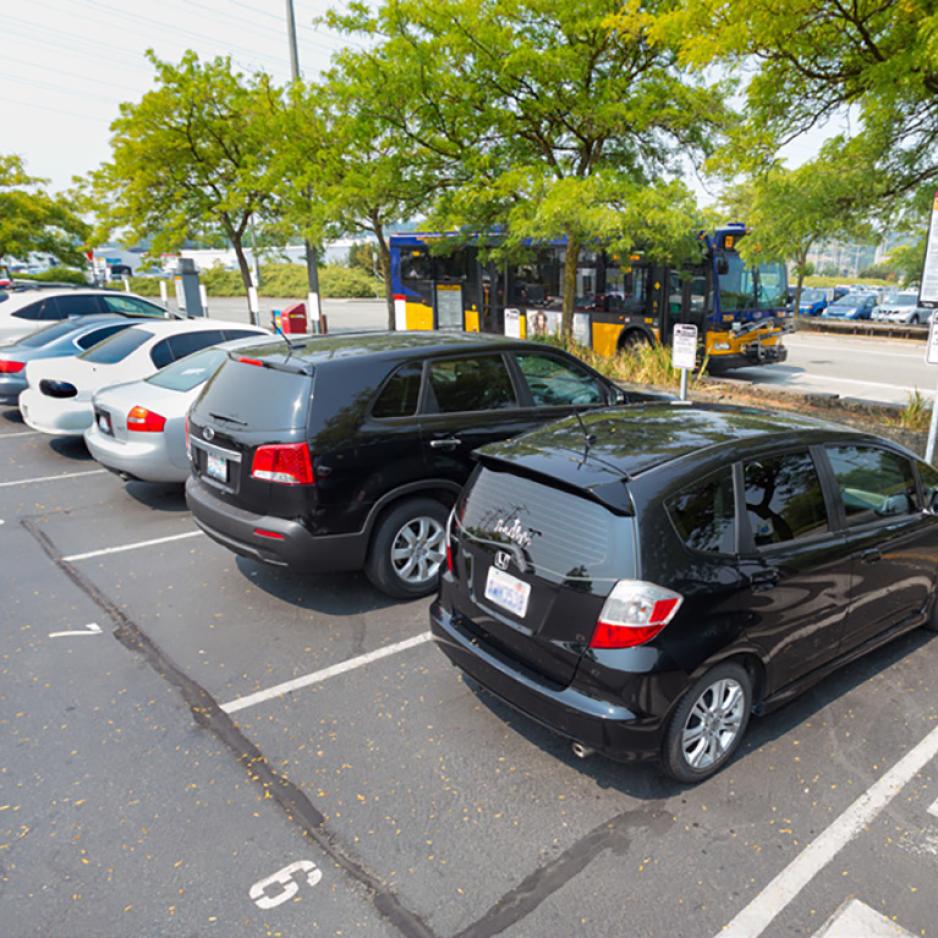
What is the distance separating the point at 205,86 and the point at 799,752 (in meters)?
19.6

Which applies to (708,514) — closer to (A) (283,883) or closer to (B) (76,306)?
(A) (283,883)

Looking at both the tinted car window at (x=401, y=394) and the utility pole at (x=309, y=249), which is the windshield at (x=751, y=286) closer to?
the utility pole at (x=309, y=249)

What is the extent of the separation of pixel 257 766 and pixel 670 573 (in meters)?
2.11

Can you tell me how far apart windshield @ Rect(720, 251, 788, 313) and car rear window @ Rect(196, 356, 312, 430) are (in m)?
11.5

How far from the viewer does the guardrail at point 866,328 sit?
2491 cm

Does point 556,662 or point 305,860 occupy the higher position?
point 556,662

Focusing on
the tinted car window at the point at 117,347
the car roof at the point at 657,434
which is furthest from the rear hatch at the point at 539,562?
the tinted car window at the point at 117,347

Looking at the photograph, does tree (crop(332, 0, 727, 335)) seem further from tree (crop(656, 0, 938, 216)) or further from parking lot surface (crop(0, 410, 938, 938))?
parking lot surface (crop(0, 410, 938, 938))

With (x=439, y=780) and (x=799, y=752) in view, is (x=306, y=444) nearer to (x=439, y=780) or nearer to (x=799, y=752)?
(x=439, y=780)

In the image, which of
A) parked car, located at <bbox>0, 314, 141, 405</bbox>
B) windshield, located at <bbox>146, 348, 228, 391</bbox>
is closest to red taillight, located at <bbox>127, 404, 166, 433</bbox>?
windshield, located at <bbox>146, 348, 228, 391</bbox>

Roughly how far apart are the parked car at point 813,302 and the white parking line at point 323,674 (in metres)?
32.6

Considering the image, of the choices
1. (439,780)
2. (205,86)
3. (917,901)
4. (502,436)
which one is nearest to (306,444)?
(502,436)

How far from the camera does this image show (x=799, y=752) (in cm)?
357

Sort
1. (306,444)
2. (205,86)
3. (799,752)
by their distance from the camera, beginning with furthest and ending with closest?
(205,86), (306,444), (799,752)
